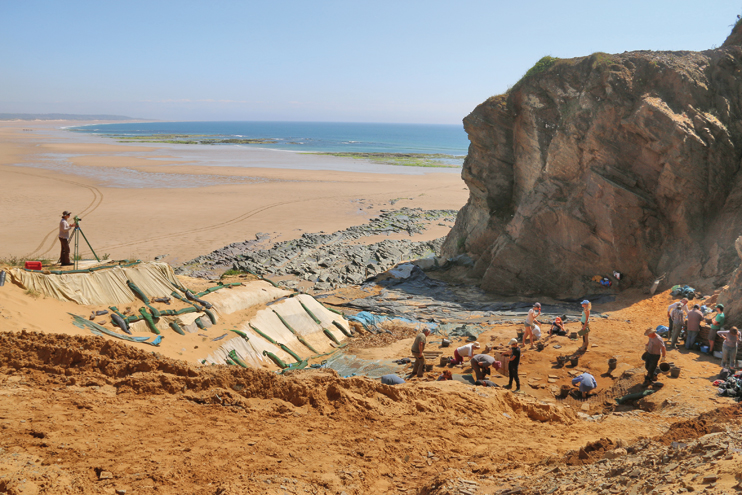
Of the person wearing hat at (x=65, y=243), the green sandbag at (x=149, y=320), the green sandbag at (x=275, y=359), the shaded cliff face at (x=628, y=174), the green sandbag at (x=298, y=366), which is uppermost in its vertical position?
the shaded cliff face at (x=628, y=174)

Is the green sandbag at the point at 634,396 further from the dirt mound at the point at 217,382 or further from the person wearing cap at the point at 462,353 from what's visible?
the person wearing cap at the point at 462,353

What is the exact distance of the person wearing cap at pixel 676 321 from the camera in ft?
38.2

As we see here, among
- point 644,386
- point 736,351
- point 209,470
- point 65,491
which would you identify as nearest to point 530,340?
point 644,386

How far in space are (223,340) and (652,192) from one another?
598 inches

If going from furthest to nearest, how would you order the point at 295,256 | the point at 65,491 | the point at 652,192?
the point at 295,256 < the point at 652,192 < the point at 65,491

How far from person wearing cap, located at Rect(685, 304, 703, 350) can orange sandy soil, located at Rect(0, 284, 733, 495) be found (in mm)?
2166

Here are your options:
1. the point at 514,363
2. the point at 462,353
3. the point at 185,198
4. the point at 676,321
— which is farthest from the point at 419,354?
the point at 185,198

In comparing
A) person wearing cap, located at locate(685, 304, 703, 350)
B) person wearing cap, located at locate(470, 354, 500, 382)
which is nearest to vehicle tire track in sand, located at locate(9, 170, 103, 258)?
person wearing cap, located at locate(470, 354, 500, 382)

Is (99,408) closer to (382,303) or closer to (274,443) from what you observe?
(274,443)

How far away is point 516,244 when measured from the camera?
1847cm

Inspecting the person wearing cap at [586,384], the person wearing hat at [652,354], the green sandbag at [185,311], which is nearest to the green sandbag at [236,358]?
the green sandbag at [185,311]

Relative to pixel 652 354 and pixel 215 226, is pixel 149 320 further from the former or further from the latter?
pixel 215 226

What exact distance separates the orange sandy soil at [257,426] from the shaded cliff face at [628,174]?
7786 mm

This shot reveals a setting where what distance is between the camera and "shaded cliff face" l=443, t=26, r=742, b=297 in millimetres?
15625
